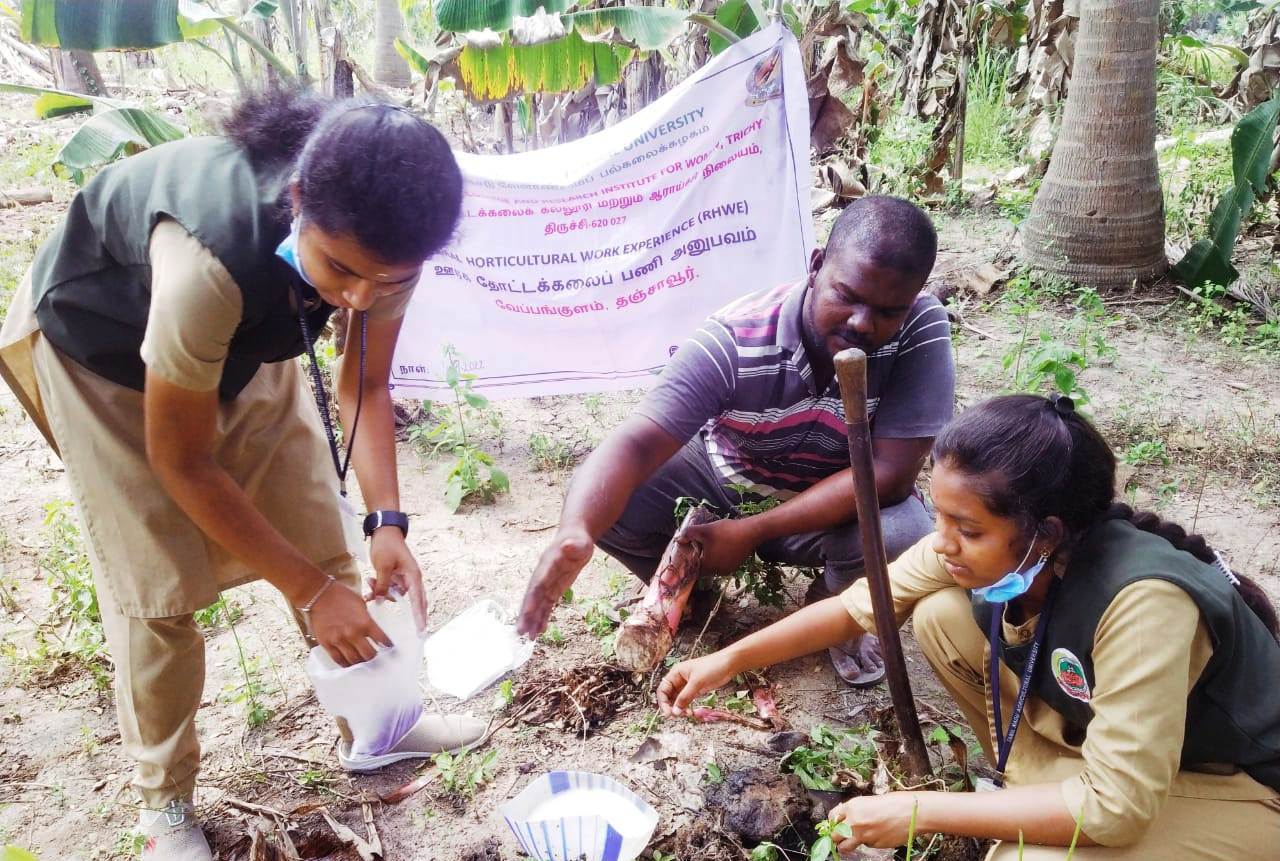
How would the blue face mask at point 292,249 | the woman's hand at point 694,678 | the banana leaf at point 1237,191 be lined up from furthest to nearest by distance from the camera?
1. the banana leaf at point 1237,191
2. the woman's hand at point 694,678
3. the blue face mask at point 292,249

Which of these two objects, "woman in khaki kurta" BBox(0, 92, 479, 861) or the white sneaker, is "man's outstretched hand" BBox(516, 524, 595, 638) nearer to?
"woman in khaki kurta" BBox(0, 92, 479, 861)

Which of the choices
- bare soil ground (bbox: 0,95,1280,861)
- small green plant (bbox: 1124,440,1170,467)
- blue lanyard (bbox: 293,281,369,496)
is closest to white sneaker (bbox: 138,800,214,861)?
bare soil ground (bbox: 0,95,1280,861)

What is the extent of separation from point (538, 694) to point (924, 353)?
1394 mm

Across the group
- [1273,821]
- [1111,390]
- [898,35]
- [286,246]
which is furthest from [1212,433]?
[898,35]

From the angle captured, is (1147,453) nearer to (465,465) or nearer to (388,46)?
(465,465)

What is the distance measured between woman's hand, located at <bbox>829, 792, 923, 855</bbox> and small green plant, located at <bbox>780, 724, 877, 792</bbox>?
316 millimetres

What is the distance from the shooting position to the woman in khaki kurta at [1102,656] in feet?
4.83

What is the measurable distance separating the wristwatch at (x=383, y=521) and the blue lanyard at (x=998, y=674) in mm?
1253

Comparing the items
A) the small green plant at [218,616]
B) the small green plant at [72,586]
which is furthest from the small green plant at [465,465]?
the small green plant at [72,586]


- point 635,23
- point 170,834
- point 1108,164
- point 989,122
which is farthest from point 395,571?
point 989,122

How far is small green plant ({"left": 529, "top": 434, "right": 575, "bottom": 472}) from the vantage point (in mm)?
3832

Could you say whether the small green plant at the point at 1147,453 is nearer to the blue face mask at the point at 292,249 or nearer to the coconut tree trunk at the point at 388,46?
the blue face mask at the point at 292,249

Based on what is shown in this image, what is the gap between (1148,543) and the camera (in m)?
1.55

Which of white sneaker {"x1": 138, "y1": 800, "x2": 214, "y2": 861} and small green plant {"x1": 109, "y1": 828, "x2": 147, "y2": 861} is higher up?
white sneaker {"x1": 138, "y1": 800, "x2": 214, "y2": 861}
